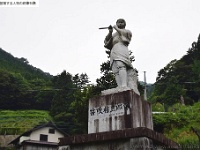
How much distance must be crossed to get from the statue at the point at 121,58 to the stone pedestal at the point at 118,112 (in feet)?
1.05

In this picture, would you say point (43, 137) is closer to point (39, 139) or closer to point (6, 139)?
point (39, 139)

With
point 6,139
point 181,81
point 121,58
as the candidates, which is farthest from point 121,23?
point 6,139

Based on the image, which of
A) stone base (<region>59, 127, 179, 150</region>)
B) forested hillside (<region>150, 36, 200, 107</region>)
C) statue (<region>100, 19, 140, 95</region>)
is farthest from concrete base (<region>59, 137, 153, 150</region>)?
forested hillside (<region>150, 36, 200, 107</region>)

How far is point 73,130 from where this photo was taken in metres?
37.6

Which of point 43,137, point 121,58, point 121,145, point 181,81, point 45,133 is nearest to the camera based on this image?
point 121,145

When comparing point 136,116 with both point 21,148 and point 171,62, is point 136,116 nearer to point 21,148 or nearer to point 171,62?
point 21,148

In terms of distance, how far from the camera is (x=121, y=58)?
7.76m

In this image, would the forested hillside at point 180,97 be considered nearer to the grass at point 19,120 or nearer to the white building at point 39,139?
the white building at point 39,139

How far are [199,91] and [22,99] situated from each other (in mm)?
35741

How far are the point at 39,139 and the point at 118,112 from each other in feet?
87.0

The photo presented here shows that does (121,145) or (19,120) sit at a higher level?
(19,120)

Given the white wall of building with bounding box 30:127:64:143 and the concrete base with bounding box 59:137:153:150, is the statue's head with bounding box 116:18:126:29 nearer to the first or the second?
the concrete base with bounding box 59:137:153:150

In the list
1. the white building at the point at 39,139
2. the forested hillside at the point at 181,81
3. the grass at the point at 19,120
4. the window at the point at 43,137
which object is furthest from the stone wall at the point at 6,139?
the forested hillside at the point at 181,81

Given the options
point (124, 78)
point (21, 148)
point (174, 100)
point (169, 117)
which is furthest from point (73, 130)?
point (124, 78)
